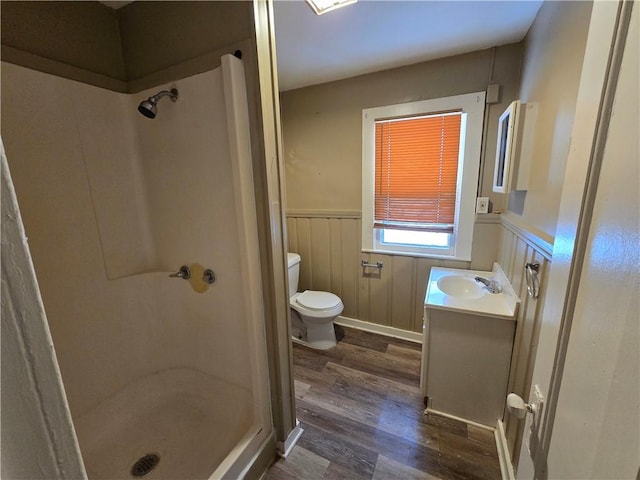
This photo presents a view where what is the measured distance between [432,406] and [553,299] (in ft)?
4.16

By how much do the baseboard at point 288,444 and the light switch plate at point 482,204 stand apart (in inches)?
73.5

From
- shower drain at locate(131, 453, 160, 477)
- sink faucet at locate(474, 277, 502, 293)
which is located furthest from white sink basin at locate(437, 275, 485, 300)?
shower drain at locate(131, 453, 160, 477)

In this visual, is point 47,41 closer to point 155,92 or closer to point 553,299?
point 155,92

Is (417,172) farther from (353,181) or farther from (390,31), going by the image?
(390,31)

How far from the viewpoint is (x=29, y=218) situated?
1.11 meters

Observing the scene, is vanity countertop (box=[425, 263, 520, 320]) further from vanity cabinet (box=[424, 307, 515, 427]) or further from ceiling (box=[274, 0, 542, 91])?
ceiling (box=[274, 0, 542, 91])

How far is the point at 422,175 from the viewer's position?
1995mm

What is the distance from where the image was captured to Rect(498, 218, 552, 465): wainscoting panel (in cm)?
100

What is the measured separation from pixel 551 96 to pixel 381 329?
1947 mm

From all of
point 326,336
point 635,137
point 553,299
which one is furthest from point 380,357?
point 635,137

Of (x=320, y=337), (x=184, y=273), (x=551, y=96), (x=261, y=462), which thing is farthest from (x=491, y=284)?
(x=184, y=273)

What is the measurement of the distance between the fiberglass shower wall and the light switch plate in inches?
66.8

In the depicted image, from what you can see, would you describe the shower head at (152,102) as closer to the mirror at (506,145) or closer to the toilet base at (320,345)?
the mirror at (506,145)

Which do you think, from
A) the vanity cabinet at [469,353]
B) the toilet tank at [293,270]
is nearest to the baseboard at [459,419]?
the vanity cabinet at [469,353]
